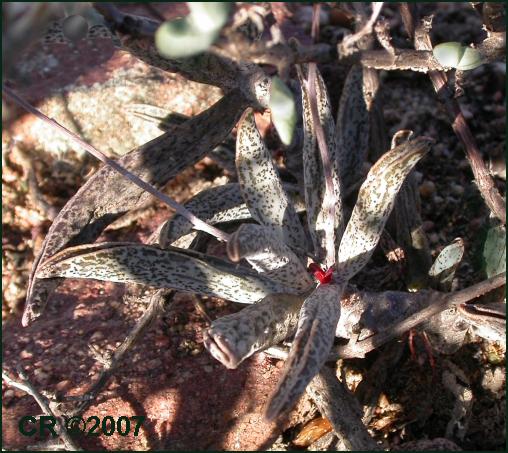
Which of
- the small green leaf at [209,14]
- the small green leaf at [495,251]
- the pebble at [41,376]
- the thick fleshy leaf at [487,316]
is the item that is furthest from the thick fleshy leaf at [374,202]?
the pebble at [41,376]

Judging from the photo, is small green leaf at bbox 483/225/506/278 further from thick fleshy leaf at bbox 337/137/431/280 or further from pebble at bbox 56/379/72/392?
pebble at bbox 56/379/72/392

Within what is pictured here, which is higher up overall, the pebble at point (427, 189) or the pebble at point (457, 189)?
the pebble at point (427, 189)

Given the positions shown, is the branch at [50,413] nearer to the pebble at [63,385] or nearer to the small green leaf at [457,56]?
the pebble at [63,385]

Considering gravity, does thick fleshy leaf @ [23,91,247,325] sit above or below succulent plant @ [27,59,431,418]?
above

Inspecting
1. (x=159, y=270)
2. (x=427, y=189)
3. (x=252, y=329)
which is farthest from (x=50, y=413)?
(x=427, y=189)

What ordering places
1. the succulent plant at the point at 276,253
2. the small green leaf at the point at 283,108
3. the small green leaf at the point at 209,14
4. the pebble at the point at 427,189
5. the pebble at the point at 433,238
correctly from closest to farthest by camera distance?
the small green leaf at the point at 209,14, the small green leaf at the point at 283,108, the succulent plant at the point at 276,253, the pebble at the point at 433,238, the pebble at the point at 427,189

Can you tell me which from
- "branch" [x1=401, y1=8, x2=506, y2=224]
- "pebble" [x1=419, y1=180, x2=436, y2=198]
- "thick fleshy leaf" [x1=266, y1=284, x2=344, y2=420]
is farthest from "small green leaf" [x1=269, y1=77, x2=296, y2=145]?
"pebble" [x1=419, y1=180, x2=436, y2=198]

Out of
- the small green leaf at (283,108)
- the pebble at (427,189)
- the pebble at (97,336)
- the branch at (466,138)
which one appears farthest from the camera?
the pebble at (427,189)
